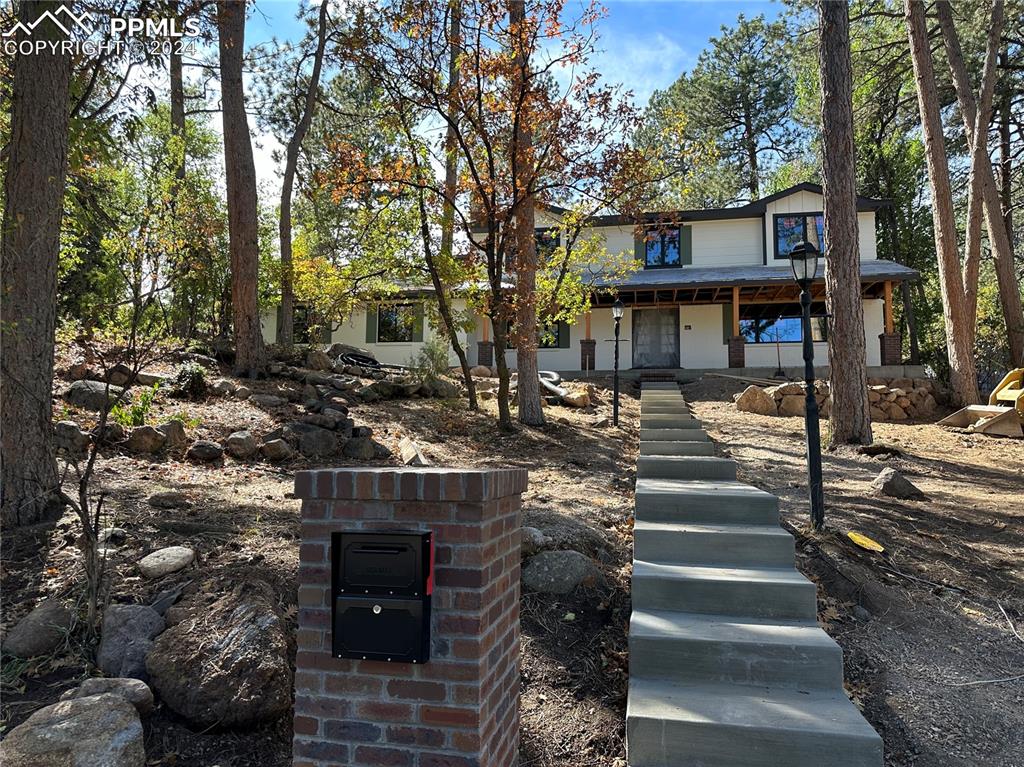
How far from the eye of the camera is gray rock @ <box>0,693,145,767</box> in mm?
2070

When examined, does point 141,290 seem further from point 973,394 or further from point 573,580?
point 973,394

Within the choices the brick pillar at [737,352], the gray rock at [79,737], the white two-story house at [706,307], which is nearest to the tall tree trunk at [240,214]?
the white two-story house at [706,307]

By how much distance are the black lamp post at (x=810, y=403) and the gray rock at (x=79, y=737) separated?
4279mm

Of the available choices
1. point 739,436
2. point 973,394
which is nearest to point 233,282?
point 739,436

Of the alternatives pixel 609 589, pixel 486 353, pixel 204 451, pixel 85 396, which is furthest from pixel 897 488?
pixel 486 353

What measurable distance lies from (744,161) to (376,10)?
68.5 feet

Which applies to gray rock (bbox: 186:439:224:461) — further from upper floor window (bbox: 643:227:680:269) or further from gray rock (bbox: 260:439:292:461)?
upper floor window (bbox: 643:227:680:269)

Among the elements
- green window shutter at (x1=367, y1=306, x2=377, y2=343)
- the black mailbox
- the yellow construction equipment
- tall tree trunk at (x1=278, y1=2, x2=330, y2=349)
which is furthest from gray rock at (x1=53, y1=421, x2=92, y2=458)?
green window shutter at (x1=367, y1=306, x2=377, y2=343)

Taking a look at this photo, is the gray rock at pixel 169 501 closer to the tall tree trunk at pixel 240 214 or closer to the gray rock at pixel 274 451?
the gray rock at pixel 274 451

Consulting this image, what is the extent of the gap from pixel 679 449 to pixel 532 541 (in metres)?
2.86

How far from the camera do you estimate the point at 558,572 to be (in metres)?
3.52

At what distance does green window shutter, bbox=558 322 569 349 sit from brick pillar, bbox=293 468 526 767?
15699 mm

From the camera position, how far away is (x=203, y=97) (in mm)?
15023

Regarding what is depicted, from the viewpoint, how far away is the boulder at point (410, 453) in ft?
21.0
